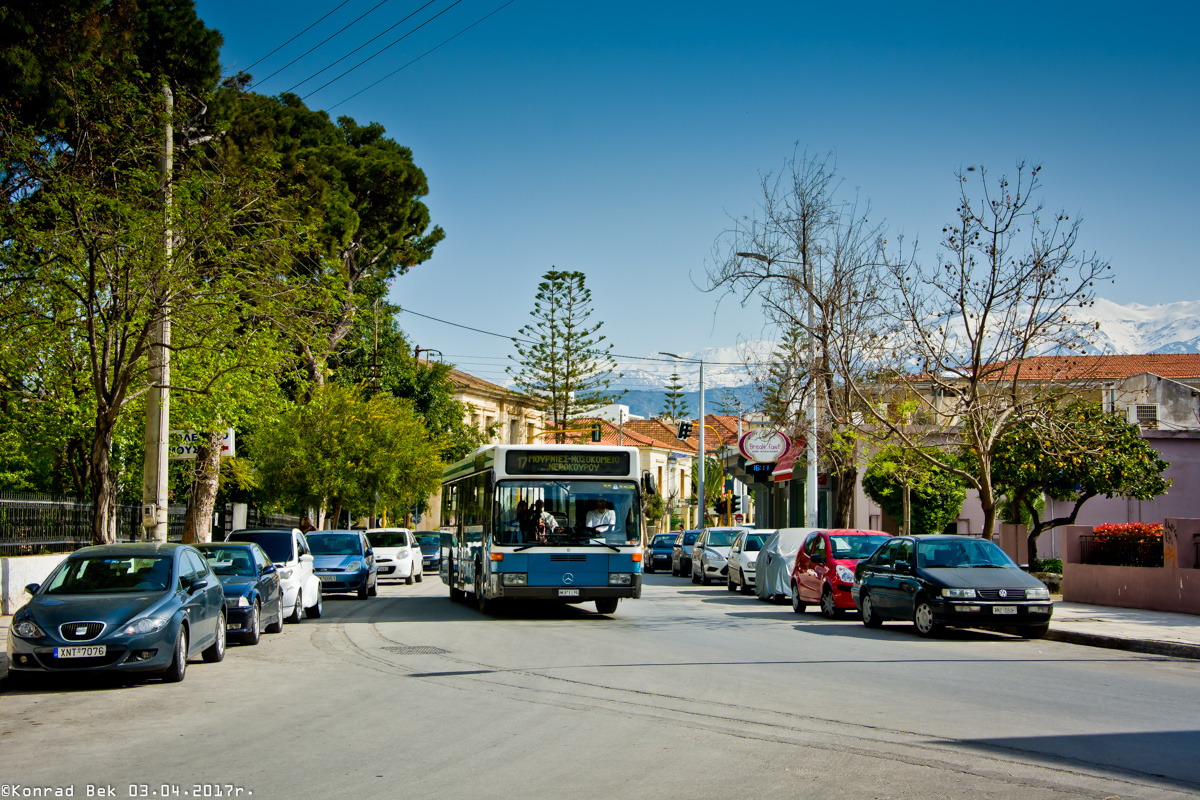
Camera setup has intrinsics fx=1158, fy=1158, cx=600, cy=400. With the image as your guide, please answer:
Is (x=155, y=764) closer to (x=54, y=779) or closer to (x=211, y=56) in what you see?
(x=54, y=779)

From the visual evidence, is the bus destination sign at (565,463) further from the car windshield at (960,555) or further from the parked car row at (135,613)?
the car windshield at (960,555)

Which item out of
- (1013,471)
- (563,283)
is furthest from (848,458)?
(563,283)

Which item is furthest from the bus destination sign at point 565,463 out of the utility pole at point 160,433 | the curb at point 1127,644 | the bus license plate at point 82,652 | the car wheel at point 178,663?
the bus license plate at point 82,652

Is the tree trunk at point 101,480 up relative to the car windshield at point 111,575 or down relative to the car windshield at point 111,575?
up

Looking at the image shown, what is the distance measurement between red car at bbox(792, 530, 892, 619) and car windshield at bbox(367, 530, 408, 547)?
1498 cm

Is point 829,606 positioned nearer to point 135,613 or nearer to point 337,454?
point 135,613

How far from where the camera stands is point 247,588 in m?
15.7

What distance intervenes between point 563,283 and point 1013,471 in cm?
4165

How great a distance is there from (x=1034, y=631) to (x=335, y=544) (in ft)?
52.2

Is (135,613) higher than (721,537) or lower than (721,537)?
lower

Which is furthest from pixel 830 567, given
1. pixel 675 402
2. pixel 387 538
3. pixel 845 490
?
pixel 675 402

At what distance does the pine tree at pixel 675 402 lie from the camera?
99044 mm

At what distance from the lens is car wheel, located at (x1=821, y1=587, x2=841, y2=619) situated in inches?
801

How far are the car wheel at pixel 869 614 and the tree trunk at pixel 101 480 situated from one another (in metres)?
11.8
